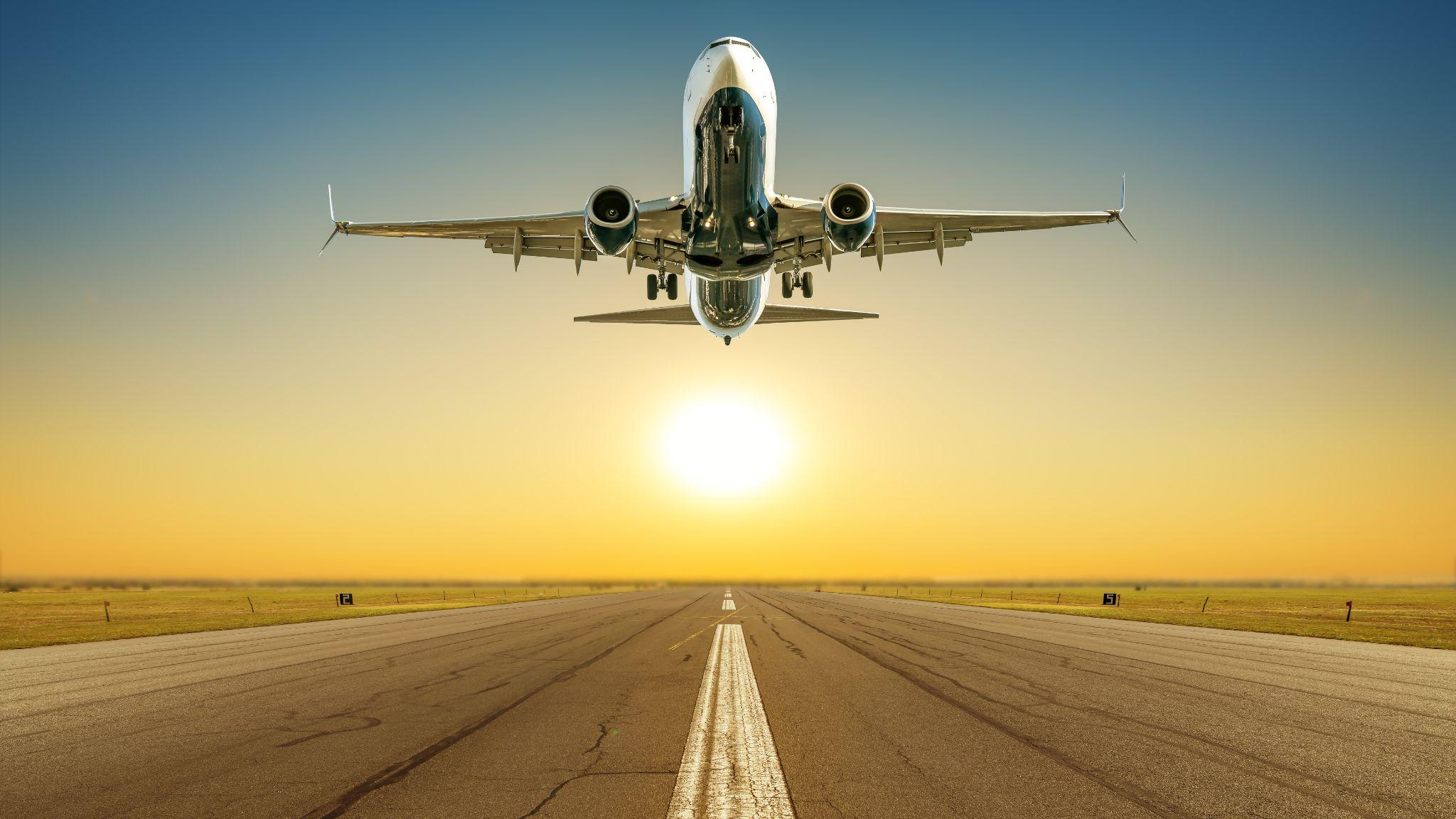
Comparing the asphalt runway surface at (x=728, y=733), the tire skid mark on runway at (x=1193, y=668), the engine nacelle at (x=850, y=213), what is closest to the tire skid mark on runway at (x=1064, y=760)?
the asphalt runway surface at (x=728, y=733)

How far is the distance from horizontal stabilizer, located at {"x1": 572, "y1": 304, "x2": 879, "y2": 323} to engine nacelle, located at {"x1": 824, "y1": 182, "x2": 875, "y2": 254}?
31.6 feet

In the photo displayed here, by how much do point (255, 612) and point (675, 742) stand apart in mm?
40669

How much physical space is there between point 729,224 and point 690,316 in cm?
939

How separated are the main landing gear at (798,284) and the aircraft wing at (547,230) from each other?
4.06 meters

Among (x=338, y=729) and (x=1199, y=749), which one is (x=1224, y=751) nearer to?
(x=1199, y=749)

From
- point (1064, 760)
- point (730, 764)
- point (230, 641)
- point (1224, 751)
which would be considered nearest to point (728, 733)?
point (730, 764)

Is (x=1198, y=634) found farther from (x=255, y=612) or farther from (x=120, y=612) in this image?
(x=120, y=612)

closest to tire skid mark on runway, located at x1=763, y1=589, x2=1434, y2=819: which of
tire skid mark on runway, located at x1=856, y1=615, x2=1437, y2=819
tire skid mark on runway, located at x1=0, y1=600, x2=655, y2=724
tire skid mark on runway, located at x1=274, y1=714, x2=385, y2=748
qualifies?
tire skid mark on runway, located at x1=856, y1=615, x2=1437, y2=819

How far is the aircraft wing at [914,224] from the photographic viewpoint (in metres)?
21.4

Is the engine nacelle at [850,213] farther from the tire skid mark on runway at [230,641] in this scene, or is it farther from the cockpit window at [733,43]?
the tire skid mark on runway at [230,641]

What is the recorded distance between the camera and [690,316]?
96.8ft

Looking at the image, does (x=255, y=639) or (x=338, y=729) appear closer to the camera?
(x=338, y=729)

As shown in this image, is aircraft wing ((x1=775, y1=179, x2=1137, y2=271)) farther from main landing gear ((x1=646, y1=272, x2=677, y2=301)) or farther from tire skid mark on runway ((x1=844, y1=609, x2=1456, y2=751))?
tire skid mark on runway ((x1=844, y1=609, x2=1456, y2=751))

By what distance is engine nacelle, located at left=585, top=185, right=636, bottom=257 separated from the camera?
1825 centimetres
